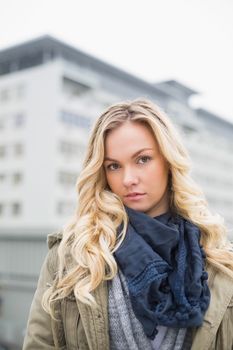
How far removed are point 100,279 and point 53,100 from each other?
147 ft

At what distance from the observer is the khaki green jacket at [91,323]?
1.89m

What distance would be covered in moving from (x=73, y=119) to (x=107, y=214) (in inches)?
1793

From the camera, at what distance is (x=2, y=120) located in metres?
48.3

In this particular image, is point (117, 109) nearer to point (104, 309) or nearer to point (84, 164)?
point (84, 164)

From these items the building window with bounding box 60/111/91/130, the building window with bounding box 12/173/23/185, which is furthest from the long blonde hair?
the building window with bounding box 12/173/23/185

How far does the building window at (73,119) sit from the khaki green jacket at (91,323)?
43.8 m

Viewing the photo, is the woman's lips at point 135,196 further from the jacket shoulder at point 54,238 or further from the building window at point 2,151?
the building window at point 2,151

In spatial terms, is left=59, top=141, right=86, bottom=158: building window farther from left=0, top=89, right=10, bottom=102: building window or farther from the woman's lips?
the woman's lips

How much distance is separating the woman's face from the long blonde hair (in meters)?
0.03

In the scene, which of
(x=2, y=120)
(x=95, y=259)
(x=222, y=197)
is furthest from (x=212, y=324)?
(x=222, y=197)

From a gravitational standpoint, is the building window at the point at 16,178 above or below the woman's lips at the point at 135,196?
above

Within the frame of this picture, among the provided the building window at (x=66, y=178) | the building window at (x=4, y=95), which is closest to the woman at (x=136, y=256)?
the building window at (x=66, y=178)

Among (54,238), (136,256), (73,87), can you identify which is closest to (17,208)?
(73,87)

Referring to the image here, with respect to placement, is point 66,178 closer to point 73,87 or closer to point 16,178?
point 16,178
